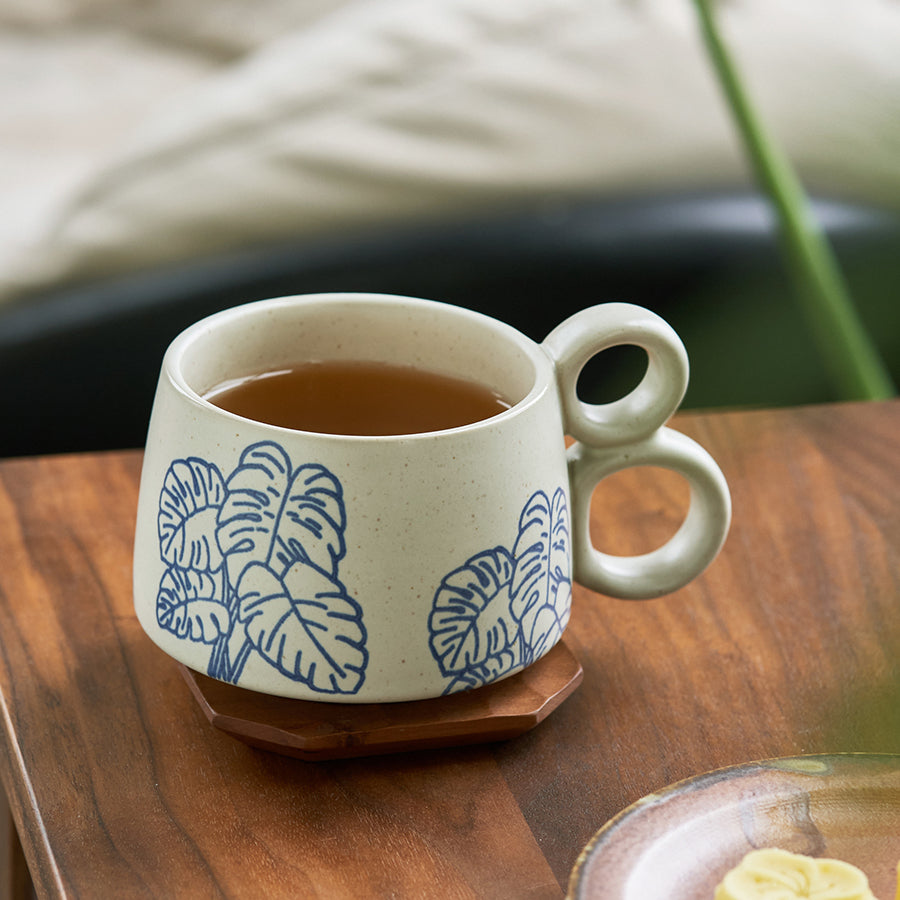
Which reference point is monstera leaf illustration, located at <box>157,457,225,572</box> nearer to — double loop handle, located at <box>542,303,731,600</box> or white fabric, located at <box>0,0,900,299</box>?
double loop handle, located at <box>542,303,731,600</box>

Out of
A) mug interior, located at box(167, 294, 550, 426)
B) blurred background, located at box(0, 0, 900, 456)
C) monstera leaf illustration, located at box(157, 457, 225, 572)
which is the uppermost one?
mug interior, located at box(167, 294, 550, 426)

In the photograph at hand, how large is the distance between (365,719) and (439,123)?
68 cm

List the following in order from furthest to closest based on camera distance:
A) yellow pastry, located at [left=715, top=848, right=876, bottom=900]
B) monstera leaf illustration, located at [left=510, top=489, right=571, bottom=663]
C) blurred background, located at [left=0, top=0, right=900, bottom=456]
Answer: blurred background, located at [left=0, top=0, right=900, bottom=456], monstera leaf illustration, located at [left=510, top=489, right=571, bottom=663], yellow pastry, located at [left=715, top=848, right=876, bottom=900]

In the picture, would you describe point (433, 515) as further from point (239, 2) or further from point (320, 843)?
point (239, 2)

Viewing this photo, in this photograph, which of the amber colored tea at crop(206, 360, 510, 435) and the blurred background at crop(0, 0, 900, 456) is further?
the blurred background at crop(0, 0, 900, 456)

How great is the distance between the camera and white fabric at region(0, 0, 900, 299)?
98 centimetres

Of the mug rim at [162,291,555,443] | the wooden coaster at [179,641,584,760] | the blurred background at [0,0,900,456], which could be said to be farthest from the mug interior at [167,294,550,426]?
the blurred background at [0,0,900,456]

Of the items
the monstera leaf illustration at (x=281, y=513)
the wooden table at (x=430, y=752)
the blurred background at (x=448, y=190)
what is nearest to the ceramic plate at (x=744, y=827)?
the wooden table at (x=430, y=752)

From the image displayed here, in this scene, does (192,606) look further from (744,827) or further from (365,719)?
(744,827)

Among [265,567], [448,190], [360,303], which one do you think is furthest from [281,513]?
[448,190]

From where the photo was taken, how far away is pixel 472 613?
16.5 inches

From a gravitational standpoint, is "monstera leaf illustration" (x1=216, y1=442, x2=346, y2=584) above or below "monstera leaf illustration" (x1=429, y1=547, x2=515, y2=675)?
above

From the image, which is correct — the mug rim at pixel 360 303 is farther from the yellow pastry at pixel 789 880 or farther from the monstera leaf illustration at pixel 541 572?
the yellow pastry at pixel 789 880

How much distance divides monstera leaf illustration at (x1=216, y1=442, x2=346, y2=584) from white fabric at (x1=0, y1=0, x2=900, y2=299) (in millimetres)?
632
